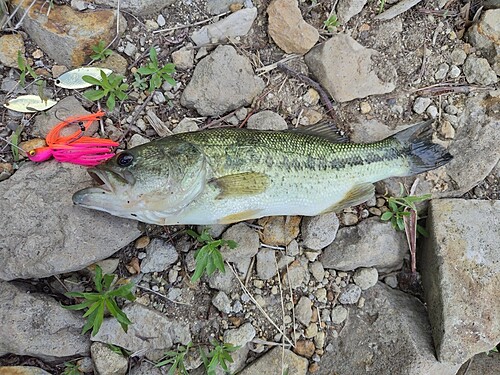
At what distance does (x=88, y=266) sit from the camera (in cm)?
429

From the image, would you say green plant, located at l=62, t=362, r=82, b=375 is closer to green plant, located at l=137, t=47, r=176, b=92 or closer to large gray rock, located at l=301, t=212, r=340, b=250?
large gray rock, located at l=301, t=212, r=340, b=250

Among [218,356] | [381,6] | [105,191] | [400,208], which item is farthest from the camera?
[381,6]

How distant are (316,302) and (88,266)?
204 cm

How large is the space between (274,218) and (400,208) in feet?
3.84

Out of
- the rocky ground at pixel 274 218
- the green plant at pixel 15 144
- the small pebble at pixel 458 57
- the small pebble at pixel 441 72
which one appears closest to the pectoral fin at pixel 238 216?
the rocky ground at pixel 274 218

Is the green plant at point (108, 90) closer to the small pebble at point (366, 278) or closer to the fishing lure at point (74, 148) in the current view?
the fishing lure at point (74, 148)

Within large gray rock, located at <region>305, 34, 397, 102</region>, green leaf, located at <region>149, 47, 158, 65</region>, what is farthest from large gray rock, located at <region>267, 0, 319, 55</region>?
green leaf, located at <region>149, 47, 158, 65</region>

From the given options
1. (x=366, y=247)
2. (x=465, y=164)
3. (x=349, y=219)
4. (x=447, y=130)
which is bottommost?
(x=366, y=247)

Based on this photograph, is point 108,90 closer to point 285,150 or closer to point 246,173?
point 246,173

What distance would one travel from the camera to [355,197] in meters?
4.35

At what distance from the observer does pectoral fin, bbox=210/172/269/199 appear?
3916 mm

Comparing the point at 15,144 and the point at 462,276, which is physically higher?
the point at 15,144

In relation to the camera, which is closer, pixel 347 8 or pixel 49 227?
pixel 49 227

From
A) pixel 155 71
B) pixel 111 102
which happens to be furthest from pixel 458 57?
pixel 111 102
